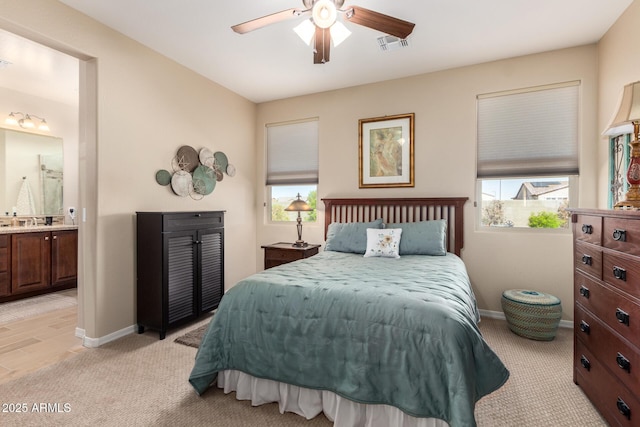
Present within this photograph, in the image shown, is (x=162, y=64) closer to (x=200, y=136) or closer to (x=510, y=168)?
(x=200, y=136)

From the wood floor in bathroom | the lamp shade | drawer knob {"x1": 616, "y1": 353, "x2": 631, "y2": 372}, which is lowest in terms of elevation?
the wood floor in bathroom

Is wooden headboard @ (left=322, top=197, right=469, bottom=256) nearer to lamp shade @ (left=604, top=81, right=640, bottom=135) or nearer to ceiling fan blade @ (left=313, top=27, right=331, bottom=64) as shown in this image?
lamp shade @ (left=604, top=81, right=640, bottom=135)

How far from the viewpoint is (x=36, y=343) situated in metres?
2.81

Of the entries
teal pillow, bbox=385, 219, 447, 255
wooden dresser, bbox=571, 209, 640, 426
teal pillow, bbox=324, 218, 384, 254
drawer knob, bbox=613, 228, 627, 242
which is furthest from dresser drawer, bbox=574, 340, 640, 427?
teal pillow, bbox=324, 218, 384, 254

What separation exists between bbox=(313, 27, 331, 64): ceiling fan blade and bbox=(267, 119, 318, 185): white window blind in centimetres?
228

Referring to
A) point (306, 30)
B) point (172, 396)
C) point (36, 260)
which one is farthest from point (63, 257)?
point (306, 30)

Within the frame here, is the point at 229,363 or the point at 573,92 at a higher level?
the point at 573,92

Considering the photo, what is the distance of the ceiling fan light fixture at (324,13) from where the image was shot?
1945 mm

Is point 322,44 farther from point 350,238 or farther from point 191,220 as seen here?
point 191,220

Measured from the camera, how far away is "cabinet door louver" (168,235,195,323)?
2.99 m

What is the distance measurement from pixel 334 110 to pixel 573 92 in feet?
8.66

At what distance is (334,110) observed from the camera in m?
4.30

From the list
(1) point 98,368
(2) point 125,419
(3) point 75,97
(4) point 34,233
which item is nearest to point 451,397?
(2) point 125,419

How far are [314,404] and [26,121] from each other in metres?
5.37
